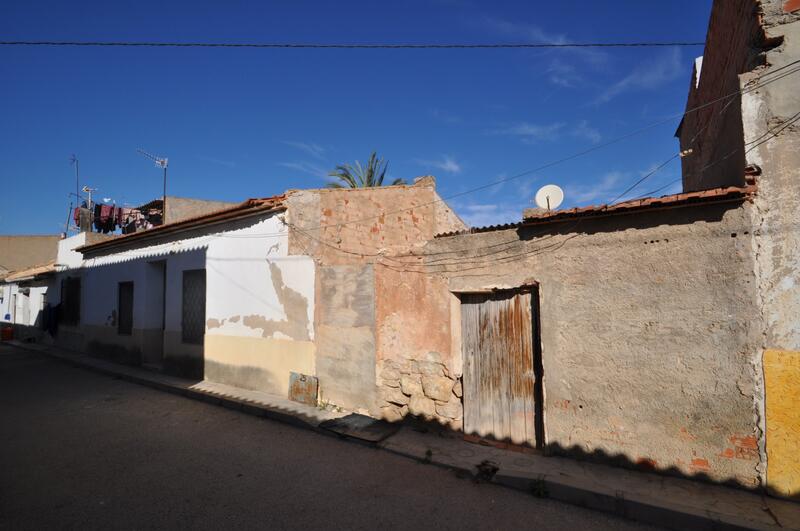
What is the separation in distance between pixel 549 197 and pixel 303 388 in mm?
5574

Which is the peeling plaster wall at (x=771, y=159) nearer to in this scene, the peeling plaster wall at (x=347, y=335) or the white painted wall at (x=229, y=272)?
the peeling plaster wall at (x=347, y=335)

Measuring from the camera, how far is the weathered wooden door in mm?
5590

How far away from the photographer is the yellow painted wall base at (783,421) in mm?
4012

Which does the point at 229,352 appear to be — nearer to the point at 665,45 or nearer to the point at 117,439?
the point at 117,439

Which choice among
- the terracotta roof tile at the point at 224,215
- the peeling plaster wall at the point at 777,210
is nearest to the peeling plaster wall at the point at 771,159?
the peeling plaster wall at the point at 777,210

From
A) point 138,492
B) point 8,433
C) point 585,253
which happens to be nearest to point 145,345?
point 8,433

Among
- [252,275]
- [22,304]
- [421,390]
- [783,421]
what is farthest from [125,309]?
[783,421]

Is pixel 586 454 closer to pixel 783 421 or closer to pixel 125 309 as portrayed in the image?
pixel 783 421

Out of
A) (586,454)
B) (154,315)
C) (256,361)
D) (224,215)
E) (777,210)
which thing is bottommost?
(586,454)

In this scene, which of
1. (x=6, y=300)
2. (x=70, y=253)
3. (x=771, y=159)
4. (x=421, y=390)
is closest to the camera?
(x=771, y=159)

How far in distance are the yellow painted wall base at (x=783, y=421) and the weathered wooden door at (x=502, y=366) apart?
237cm

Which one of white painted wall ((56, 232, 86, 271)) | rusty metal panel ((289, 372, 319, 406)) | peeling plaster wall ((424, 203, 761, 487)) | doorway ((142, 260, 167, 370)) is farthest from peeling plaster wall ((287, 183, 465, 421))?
white painted wall ((56, 232, 86, 271))

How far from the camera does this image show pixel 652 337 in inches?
183

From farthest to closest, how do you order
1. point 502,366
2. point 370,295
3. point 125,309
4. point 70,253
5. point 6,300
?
point 6,300
point 70,253
point 125,309
point 370,295
point 502,366
